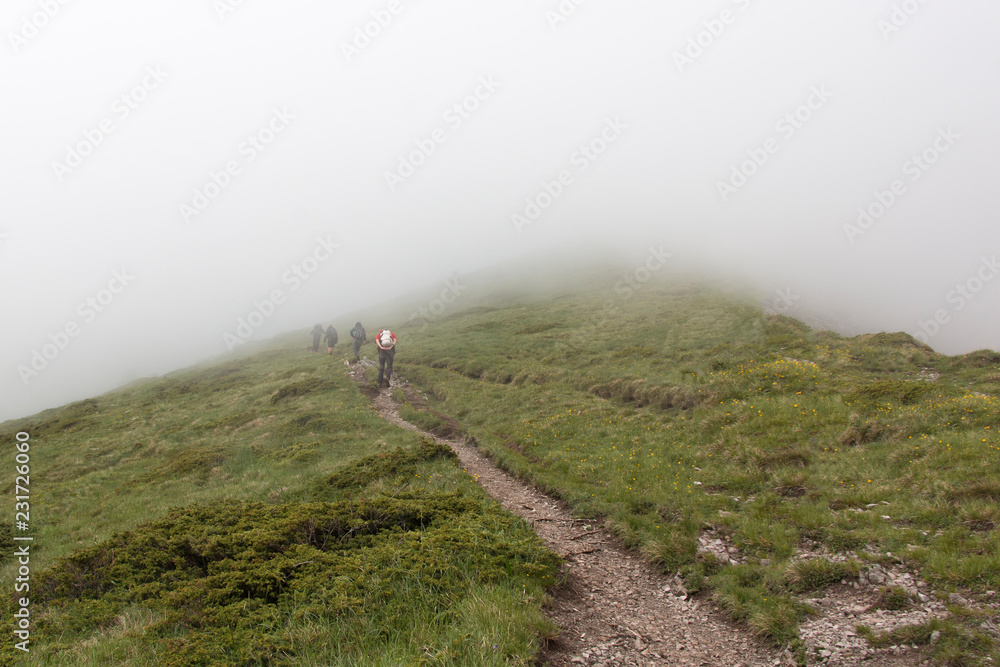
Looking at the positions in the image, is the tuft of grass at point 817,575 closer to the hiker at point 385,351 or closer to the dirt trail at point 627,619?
the dirt trail at point 627,619

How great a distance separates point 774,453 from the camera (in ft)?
48.1

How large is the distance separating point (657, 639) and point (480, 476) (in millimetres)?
9812

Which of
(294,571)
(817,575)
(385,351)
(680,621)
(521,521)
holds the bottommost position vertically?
(680,621)

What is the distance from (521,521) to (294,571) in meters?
5.06

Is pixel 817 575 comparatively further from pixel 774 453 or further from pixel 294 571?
pixel 294 571

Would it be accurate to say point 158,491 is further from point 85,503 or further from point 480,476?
point 480,476

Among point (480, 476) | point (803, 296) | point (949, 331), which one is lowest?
point (949, 331)

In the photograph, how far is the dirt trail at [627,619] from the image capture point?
26.3 feet

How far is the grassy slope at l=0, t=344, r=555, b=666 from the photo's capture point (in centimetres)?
745

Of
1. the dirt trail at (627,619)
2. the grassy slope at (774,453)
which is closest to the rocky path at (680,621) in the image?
the dirt trail at (627,619)

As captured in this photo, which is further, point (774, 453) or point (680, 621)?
point (774, 453)

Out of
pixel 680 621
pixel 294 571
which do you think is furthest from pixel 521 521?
pixel 294 571

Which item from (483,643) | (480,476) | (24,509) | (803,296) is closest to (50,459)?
(24,509)

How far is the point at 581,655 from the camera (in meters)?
7.90
